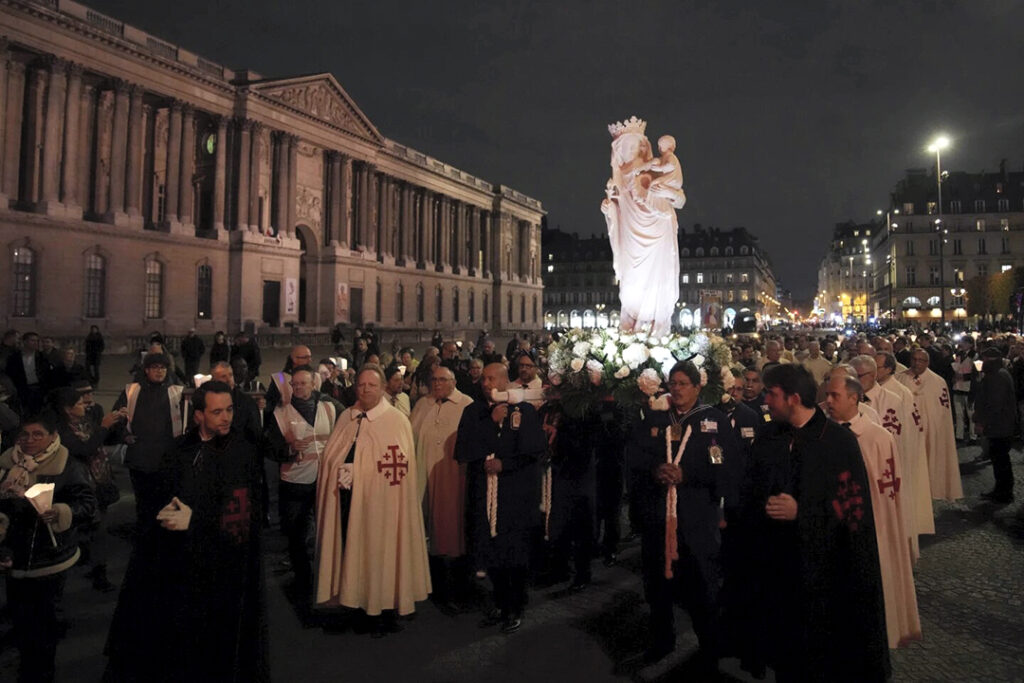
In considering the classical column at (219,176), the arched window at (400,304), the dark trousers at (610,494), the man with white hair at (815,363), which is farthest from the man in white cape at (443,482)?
the arched window at (400,304)

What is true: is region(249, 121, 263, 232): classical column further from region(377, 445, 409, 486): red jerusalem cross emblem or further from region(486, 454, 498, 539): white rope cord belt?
region(486, 454, 498, 539): white rope cord belt

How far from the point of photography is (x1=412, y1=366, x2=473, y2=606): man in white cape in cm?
634

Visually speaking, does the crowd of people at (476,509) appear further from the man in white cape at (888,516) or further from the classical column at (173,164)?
the classical column at (173,164)

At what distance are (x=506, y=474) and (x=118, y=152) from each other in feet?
132

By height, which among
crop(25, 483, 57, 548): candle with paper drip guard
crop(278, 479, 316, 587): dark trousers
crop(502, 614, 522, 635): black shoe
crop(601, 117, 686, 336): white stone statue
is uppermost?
crop(601, 117, 686, 336): white stone statue

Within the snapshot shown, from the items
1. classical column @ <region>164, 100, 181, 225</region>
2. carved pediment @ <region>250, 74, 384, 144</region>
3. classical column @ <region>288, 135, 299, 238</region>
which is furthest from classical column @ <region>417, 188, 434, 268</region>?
classical column @ <region>164, 100, 181, 225</region>

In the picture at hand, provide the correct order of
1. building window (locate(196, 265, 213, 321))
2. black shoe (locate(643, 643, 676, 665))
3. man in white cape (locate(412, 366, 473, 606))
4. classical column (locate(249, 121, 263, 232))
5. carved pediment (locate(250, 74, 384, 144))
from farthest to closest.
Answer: carved pediment (locate(250, 74, 384, 144))
classical column (locate(249, 121, 263, 232))
building window (locate(196, 265, 213, 321))
man in white cape (locate(412, 366, 473, 606))
black shoe (locate(643, 643, 676, 665))

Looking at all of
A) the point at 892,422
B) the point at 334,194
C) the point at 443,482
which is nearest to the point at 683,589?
the point at 443,482

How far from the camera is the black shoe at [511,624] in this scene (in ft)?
17.5

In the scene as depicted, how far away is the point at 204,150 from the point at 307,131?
7.88 metres

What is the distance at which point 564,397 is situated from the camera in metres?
7.02

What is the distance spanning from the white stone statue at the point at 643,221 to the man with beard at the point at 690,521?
5.42 meters

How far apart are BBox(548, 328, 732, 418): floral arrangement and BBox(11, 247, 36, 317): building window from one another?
34.3 metres

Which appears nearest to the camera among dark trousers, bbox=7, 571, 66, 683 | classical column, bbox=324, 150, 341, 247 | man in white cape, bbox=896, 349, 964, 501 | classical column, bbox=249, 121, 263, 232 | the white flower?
dark trousers, bbox=7, 571, 66, 683
